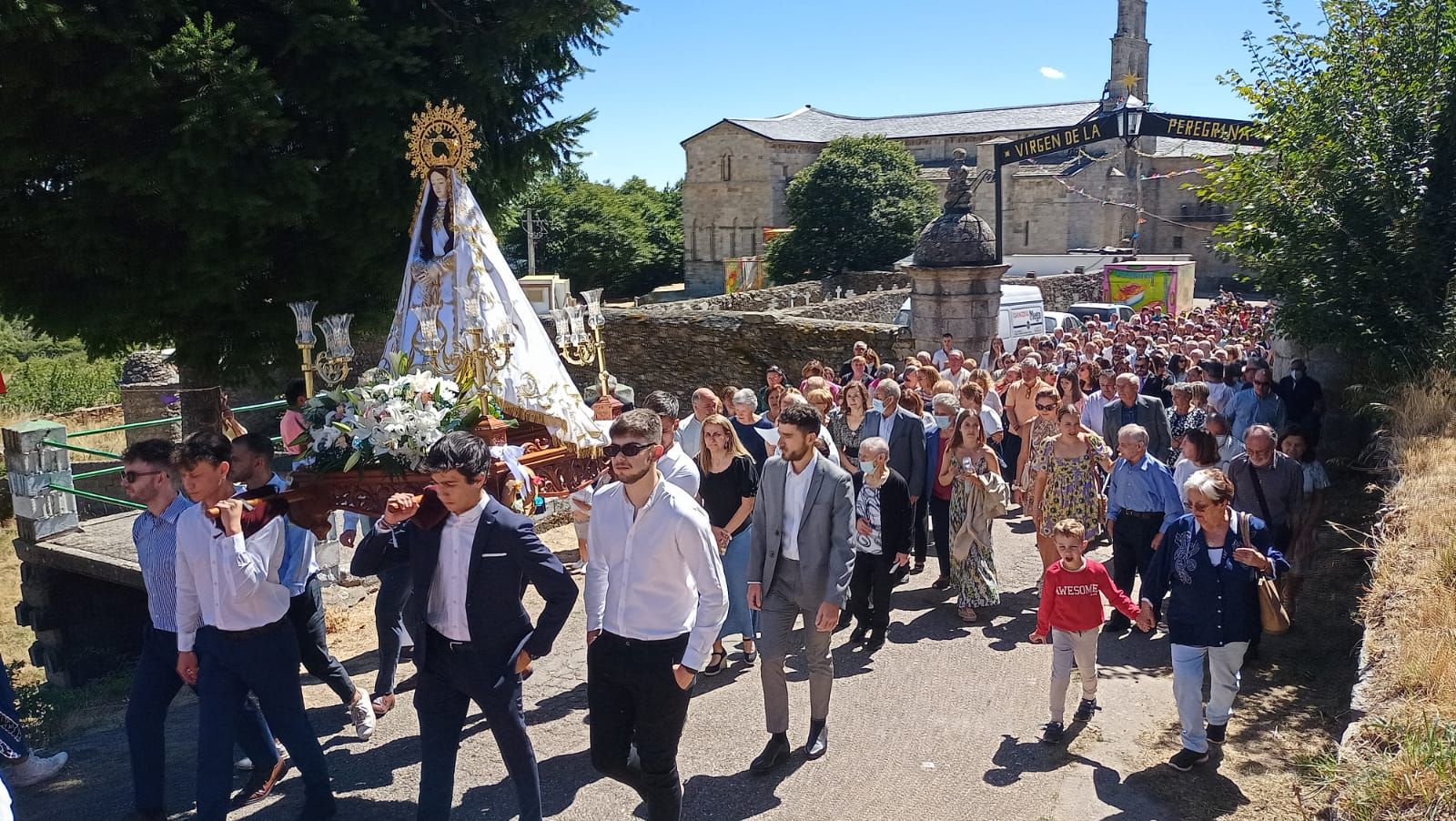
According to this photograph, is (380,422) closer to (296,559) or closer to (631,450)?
(296,559)

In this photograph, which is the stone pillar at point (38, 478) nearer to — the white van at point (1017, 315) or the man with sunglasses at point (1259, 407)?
the man with sunglasses at point (1259, 407)

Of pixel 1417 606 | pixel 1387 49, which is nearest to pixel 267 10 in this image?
pixel 1417 606

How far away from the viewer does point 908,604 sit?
8133 mm

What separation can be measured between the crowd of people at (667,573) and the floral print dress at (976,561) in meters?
0.02

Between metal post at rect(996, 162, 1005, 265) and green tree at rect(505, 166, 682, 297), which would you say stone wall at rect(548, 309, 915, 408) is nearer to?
metal post at rect(996, 162, 1005, 265)

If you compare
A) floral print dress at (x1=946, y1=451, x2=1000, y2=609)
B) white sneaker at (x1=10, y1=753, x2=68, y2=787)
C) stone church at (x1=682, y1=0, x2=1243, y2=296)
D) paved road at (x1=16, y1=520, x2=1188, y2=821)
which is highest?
stone church at (x1=682, y1=0, x2=1243, y2=296)

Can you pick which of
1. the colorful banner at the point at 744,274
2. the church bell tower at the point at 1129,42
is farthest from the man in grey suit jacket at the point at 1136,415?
the church bell tower at the point at 1129,42

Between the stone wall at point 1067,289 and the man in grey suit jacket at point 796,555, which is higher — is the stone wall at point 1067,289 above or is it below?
above

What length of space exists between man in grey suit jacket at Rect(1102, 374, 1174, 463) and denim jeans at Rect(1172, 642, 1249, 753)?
3806 millimetres

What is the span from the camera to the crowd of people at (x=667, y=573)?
412 cm

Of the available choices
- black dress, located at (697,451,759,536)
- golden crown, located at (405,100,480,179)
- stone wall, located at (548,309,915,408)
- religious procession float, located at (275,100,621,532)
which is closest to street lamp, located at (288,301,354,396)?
religious procession float, located at (275,100,621,532)

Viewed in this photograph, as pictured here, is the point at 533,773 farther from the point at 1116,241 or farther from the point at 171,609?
the point at 1116,241

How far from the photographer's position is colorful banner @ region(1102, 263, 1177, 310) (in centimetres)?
3391

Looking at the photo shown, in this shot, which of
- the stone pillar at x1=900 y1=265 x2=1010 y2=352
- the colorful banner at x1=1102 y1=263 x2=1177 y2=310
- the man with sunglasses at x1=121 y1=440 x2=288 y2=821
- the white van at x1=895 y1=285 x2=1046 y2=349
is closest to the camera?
the man with sunglasses at x1=121 y1=440 x2=288 y2=821
